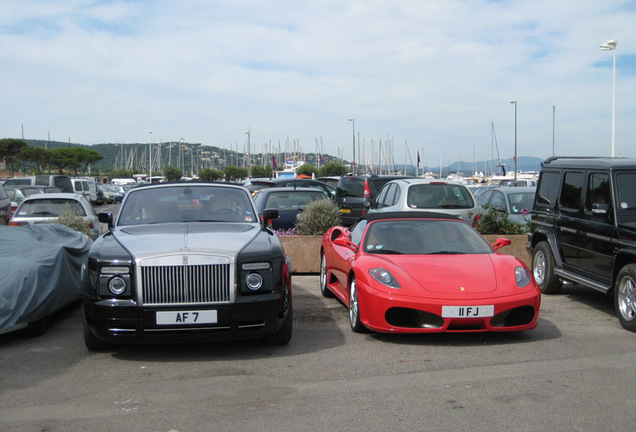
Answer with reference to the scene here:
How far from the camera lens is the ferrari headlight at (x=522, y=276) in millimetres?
6910

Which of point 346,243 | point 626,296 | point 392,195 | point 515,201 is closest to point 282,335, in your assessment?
point 346,243

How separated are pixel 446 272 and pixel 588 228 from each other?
275 centimetres

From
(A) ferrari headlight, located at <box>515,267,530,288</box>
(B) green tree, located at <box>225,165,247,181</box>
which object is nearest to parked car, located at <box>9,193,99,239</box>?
(A) ferrari headlight, located at <box>515,267,530,288</box>

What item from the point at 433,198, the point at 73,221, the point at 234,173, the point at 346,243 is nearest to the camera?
the point at 346,243

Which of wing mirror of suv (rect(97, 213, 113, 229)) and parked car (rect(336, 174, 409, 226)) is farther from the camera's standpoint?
parked car (rect(336, 174, 409, 226))

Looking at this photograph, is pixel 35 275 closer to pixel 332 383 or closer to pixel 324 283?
pixel 332 383

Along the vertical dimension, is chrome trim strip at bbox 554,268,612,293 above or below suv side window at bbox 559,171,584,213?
below

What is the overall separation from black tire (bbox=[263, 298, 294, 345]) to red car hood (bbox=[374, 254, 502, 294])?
4.09 feet

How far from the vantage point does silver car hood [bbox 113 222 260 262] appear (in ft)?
19.6

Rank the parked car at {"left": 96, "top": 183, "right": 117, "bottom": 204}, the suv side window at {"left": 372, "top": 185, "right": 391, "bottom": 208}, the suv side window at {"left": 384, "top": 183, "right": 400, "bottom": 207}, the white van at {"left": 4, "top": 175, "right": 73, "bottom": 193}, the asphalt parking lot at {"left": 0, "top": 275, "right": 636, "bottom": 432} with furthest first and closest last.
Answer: the parked car at {"left": 96, "top": 183, "right": 117, "bottom": 204}, the white van at {"left": 4, "top": 175, "right": 73, "bottom": 193}, the suv side window at {"left": 372, "top": 185, "right": 391, "bottom": 208}, the suv side window at {"left": 384, "top": 183, "right": 400, "bottom": 207}, the asphalt parking lot at {"left": 0, "top": 275, "right": 636, "bottom": 432}

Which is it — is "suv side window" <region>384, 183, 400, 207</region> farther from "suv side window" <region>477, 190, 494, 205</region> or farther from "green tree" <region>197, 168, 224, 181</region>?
"green tree" <region>197, 168, 224, 181</region>

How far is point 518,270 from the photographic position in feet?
23.3

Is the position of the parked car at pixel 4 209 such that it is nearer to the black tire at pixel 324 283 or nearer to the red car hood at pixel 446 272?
the black tire at pixel 324 283

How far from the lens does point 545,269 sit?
385 inches
